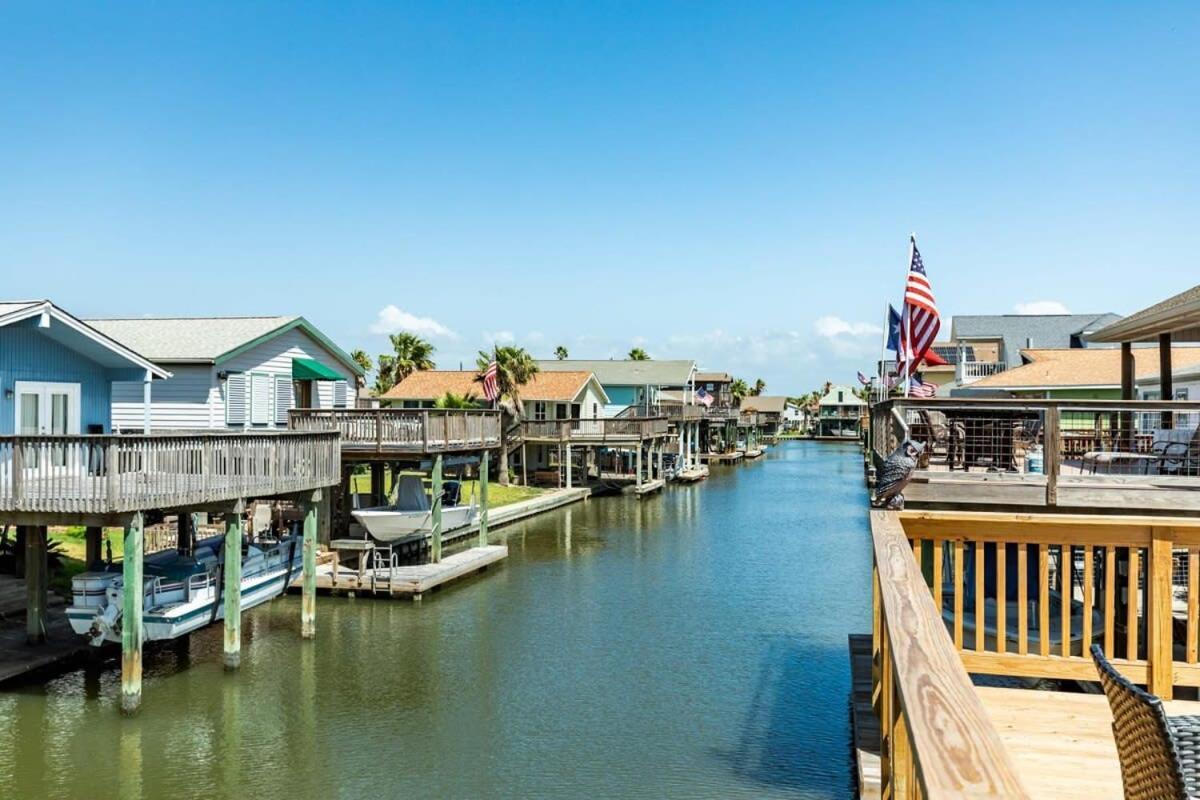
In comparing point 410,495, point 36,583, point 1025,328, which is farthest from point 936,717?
point 1025,328

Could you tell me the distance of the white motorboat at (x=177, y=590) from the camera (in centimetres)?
1559

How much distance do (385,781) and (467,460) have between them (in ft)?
A: 50.3

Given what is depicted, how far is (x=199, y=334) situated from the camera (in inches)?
1081

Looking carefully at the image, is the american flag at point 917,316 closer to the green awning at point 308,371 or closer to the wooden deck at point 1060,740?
the wooden deck at point 1060,740

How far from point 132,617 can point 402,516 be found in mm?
10795

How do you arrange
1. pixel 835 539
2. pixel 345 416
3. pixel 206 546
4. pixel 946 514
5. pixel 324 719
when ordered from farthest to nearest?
1. pixel 835 539
2. pixel 345 416
3. pixel 206 546
4. pixel 324 719
5. pixel 946 514

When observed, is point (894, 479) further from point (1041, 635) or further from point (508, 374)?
point (508, 374)

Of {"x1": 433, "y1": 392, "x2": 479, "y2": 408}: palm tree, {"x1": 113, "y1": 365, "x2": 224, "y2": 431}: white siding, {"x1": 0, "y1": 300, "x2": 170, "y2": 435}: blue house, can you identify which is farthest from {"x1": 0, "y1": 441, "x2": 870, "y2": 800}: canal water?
{"x1": 433, "y1": 392, "x2": 479, "y2": 408}: palm tree

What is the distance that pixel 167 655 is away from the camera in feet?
58.6

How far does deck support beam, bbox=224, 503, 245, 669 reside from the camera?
1658cm

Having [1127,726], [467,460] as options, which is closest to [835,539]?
[467,460]

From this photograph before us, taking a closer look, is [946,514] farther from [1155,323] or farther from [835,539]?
[835,539]

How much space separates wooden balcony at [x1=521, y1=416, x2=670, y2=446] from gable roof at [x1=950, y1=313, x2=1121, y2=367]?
22.1m

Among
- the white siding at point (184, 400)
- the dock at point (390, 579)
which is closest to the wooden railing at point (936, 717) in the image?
the dock at point (390, 579)
